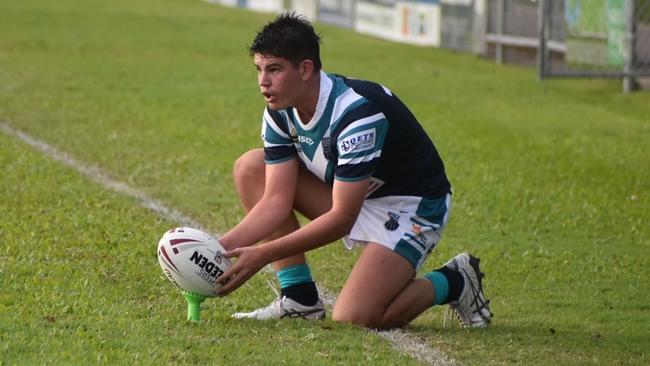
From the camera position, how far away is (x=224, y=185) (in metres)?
11.4

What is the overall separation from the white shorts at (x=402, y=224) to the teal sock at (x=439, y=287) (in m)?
0.15

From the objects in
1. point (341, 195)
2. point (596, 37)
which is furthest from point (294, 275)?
point (596, 37)

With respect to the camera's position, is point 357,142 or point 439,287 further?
point 439,287

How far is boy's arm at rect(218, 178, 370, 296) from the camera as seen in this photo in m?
6.51

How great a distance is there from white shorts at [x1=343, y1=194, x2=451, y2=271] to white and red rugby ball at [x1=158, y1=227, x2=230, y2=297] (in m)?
0.78

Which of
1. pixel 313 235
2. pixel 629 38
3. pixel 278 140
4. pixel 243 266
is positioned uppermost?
pixel 278 140

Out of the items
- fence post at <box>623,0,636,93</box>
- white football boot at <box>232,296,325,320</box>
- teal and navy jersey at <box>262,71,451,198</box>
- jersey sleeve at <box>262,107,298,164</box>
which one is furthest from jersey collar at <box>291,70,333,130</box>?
fence post at <box>623,0,636,93</box>

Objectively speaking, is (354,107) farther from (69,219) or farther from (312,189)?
(69,219)

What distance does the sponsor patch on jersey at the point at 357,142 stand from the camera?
6.56 meters

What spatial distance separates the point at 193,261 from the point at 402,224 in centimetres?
113

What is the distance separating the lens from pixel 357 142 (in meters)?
6.57

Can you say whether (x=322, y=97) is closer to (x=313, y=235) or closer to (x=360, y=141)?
(x=360, y=141)

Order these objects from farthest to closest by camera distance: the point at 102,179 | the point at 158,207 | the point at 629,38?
the point at 629,38, the point at 102,179, the point at 158,207

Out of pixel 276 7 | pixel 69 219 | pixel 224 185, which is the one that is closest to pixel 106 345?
pixel 69 219
